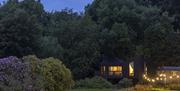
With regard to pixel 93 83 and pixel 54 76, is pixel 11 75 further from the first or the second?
pixel 93 83

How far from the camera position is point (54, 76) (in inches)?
790

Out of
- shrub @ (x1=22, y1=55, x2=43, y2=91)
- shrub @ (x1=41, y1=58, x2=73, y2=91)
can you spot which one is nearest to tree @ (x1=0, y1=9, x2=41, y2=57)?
shrub @ (x1=41, y1=58, x2=73, y2=91)

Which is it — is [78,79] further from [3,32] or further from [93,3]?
[93,3]

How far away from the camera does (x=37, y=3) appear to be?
43969mm

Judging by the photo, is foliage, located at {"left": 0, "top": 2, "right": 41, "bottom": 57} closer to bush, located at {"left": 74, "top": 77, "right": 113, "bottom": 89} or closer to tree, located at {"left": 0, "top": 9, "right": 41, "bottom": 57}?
tree, located at {"left": 0, "top": 9, "right": 41, "bottom": 57}

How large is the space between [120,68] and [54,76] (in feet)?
70.9

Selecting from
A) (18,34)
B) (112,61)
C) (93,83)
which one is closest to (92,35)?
(112,61)

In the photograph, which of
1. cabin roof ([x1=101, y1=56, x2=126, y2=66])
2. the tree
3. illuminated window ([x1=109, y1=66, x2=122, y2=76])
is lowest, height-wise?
illuminated window ([x1=109, y1=66, x2=122, y2=76])

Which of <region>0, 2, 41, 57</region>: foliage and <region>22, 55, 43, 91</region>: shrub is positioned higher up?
<region>0, 2, 41, 57</region>: foliage

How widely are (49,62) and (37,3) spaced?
2449cm

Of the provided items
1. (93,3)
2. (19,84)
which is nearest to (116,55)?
(93,3)

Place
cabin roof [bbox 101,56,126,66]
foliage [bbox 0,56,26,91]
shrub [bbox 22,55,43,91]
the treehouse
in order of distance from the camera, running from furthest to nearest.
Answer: cabin roof [bbox 101,56,126,66], the treehouse, shrub [bbox 22,55,43,91], foliage [bbox 0,56,26,91]

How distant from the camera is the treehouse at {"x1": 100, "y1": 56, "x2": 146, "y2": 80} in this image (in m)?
40.8

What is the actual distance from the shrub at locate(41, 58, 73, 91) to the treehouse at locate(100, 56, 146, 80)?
1958 centimetres
